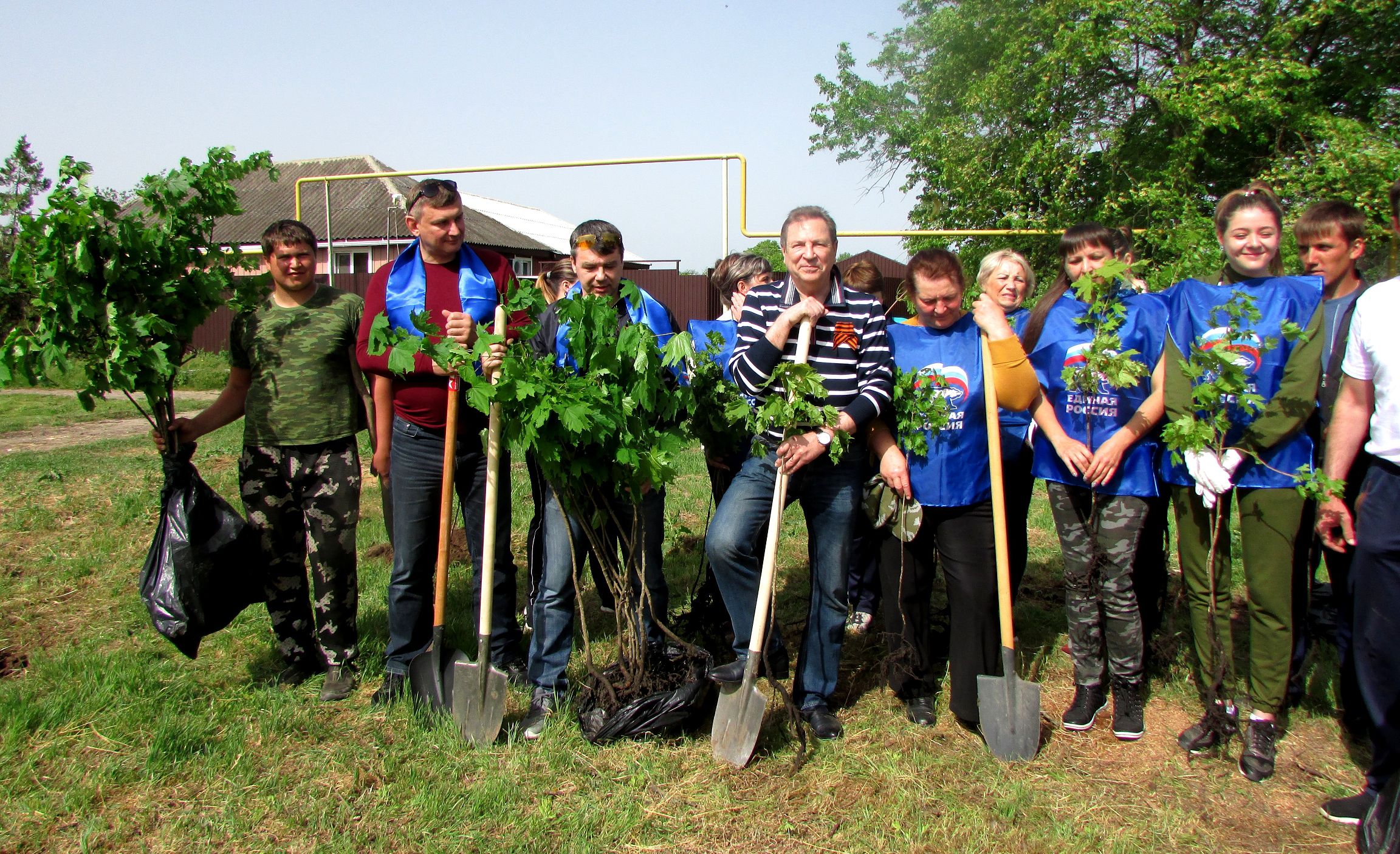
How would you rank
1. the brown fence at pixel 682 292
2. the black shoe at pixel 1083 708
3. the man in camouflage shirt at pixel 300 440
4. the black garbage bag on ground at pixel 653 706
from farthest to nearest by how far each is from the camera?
the brown fence at pixel 682 292 → the man in camouflage shirt at pixel 300 440 → the black shoe at pixel 1083 708 → the black garbage bag on ground at pixel 653 706

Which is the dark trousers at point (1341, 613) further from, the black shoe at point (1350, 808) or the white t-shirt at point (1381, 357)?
the white t-shirt at point (1381, 357)

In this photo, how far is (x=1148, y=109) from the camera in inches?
529

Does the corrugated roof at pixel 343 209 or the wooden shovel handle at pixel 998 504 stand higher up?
the corrugated roof at pixel 343 209

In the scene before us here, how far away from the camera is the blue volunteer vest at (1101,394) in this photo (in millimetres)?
3373

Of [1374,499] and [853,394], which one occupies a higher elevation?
[853,394]

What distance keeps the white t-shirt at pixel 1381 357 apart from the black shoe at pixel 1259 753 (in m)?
1.13

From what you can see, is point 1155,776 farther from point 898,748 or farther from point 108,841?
point 108,841

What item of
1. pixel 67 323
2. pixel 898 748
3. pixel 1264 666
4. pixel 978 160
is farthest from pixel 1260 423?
pixel 978 160

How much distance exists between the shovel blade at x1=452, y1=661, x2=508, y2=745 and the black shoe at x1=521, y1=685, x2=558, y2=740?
121 mm

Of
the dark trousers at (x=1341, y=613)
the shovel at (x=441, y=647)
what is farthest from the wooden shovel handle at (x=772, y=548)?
the dark trousers at (x=1341, y=613)

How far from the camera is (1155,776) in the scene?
324cm

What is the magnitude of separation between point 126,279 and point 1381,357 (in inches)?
177

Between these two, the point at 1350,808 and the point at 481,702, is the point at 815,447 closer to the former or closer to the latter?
the point at 481,702

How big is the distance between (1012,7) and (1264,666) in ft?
47.7
